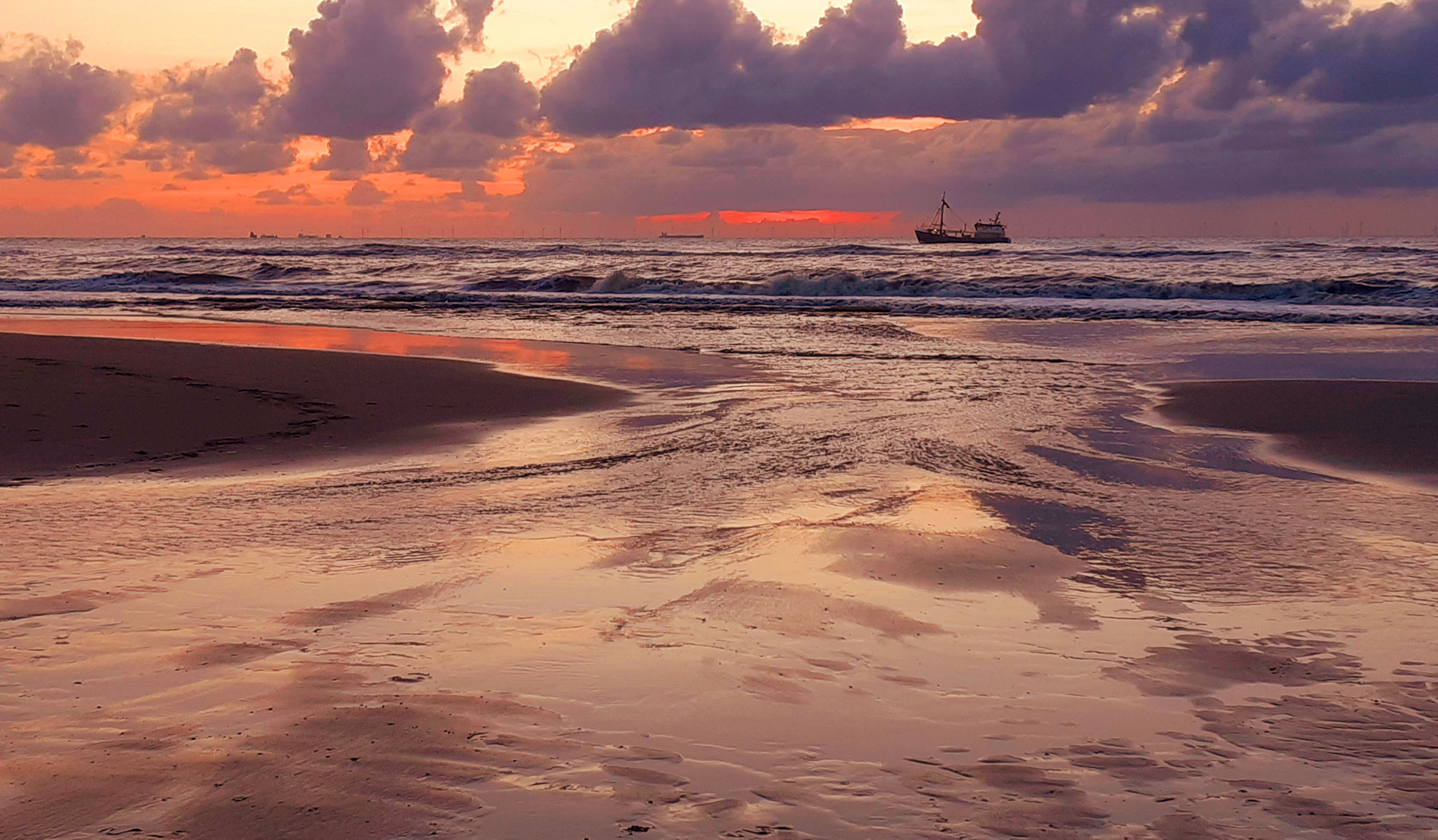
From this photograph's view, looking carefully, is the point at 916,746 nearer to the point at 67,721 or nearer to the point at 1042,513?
the point at 67,721

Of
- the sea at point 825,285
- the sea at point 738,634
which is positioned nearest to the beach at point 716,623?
the sea at point 738,634

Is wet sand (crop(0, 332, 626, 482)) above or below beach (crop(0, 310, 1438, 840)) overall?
above

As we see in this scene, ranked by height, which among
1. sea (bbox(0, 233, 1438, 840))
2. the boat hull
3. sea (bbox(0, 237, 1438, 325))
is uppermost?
the boat hull

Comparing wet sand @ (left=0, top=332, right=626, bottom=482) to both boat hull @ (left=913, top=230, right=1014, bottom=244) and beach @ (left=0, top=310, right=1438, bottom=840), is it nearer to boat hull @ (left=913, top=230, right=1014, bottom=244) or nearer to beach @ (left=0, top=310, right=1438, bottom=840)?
beach @ (left=0, top=310, right=1438, bottom=840)

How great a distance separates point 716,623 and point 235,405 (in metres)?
8.50

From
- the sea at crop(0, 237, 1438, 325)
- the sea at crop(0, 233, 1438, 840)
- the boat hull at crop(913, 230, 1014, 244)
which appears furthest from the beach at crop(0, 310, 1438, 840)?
the boat hull at crop(913, 230, 1014, 244)

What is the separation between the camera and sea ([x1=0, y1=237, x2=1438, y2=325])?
3028 cm

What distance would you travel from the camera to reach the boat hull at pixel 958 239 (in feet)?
399

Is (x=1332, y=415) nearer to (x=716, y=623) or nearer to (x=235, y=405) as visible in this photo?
(x=716, y=623)

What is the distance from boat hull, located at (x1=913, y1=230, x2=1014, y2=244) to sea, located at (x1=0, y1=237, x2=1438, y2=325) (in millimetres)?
60545

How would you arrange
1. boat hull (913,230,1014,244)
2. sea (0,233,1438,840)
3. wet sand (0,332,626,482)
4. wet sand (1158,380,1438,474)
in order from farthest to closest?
1. boat hull (913,230,1014,244)
2. wet sand (1158,380,1438,474)
3. wet sand (0,332,626,482)
4. sea (0,233,1438,840)

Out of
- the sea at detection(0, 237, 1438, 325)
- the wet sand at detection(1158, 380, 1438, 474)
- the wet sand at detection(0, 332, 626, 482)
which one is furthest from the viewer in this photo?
the sea at detection(0, 237, 1438, 325)

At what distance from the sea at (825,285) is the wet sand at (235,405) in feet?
48.5

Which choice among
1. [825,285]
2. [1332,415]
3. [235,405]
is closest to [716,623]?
[235,405]
